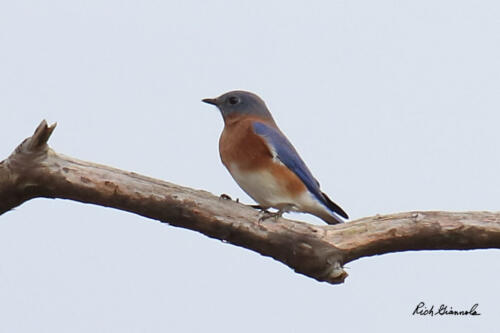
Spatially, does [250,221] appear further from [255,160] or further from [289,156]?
[289,156]

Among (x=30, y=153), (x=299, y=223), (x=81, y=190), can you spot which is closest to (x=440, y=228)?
(x=299, y=223)

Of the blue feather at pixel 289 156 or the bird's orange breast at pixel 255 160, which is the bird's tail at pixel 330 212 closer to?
the blue feather at pixel 289 156

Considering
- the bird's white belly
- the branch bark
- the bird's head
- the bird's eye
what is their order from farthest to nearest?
1. the bird's eye
2. the bird's head
3. the bird's white belly
4. the branch bark

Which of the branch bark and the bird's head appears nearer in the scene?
the branch bark

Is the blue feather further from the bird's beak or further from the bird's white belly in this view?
the bird's beak

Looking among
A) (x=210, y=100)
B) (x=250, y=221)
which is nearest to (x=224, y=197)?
(x=250, y=221)

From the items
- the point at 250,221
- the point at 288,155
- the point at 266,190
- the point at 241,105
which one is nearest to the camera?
the point at 250,221

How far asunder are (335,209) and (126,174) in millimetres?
2811

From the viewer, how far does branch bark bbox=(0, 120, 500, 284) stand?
6.88 meters

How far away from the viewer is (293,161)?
8898 millimetres

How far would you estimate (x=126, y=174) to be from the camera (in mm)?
7020

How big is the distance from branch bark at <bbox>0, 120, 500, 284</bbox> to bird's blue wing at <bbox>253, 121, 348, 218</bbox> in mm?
1455

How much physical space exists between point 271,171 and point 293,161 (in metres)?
0.37

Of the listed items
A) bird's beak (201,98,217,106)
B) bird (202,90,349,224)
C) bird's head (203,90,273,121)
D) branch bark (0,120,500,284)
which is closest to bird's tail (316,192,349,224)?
bird (202,90,349,224)
